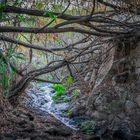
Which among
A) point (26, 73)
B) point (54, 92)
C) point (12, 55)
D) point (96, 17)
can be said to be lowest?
point (54, 92)

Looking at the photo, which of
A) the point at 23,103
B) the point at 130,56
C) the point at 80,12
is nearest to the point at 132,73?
the point at 130,56

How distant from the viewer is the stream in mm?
7672

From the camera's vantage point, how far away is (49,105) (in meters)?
9.12

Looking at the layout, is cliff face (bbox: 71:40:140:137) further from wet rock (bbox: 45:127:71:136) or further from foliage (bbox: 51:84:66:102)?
foliage (bbox: 51:84:66:102)

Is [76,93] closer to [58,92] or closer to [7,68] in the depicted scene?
[58,92]

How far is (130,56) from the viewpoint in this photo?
7.18 metres

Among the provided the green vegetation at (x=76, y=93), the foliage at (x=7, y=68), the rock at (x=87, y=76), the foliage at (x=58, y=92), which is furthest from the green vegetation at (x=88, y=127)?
the foliage at (x=58, y=92)

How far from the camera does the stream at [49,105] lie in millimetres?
7672

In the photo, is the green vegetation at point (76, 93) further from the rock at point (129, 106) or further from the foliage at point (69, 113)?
the rock at point (129, 106)

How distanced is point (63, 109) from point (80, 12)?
326 centimetres

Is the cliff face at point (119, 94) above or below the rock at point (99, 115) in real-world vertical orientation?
above

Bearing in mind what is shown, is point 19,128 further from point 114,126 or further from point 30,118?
point 114,126

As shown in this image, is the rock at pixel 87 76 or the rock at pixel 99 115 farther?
the rock at pixel 87 76

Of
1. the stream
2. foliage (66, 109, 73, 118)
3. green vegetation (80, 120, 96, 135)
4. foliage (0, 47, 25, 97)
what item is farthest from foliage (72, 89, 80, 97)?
foliage (0, 47, 25, 97)
